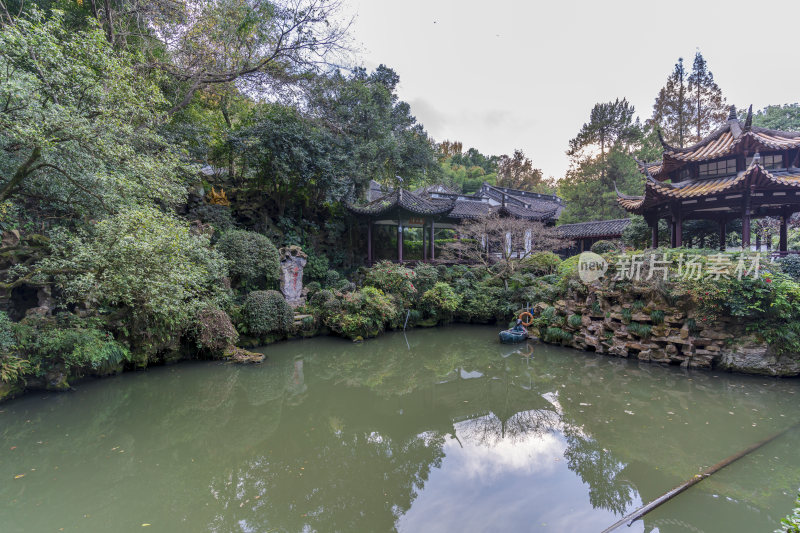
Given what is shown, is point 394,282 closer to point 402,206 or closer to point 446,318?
point 446,318

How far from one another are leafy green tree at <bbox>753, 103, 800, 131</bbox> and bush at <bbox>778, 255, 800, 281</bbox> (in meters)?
12.5

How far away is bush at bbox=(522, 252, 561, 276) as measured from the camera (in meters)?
10.6

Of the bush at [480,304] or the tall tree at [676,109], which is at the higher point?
the tall tree at [676,109]

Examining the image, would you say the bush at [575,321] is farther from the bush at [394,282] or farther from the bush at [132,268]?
the bush at [132,268]

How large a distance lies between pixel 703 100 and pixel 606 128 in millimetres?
4308

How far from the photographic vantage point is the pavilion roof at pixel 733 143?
7113 mm

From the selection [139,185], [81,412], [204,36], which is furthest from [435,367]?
[204,36]

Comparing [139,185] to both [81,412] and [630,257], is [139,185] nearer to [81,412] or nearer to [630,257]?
[81,412]

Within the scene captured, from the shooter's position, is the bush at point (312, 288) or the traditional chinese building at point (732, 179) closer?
the traditional chinese building at point (732, 179)

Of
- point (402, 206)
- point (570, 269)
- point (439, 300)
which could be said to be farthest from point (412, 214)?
point (570, 269)

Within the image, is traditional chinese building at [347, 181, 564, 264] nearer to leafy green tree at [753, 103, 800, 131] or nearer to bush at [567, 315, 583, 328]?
bush at [567, 315, 583, 328]

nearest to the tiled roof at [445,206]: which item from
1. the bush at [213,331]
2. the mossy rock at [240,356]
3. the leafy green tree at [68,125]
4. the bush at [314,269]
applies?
the bush at [314,269]

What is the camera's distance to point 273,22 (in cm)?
881

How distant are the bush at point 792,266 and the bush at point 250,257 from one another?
32.7ft
